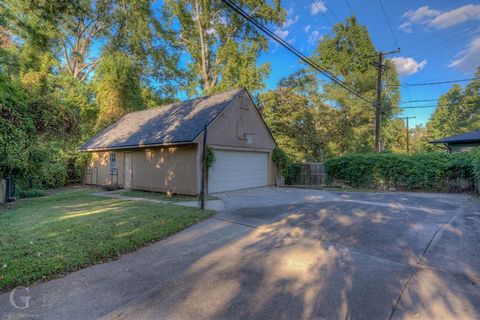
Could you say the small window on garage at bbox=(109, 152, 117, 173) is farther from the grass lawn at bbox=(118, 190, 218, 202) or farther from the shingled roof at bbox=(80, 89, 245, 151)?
the grass lawn at bbox=(118, 190, 218, 202)

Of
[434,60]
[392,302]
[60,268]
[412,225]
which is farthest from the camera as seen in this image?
[434,60]

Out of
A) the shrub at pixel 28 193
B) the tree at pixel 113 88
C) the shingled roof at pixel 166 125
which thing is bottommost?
the shrub at pixel 28 193

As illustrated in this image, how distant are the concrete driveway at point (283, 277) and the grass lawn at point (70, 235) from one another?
0.29 m

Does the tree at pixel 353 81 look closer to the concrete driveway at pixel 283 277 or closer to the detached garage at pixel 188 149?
the detached garage at pixel 188 149

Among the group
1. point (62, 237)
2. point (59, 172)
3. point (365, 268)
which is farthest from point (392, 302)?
point (59, 172)

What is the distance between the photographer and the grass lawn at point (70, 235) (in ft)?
11.8

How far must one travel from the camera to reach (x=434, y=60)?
20.1 metres

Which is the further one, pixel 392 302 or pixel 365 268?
pixel 365 268

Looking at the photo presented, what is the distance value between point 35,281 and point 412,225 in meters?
7.25

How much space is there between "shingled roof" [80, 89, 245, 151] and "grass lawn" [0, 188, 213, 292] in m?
4.42

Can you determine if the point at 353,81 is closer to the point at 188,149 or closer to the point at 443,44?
the point at 443,44

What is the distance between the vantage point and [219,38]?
2431 centimetres

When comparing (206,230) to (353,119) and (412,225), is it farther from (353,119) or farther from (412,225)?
(353,119)

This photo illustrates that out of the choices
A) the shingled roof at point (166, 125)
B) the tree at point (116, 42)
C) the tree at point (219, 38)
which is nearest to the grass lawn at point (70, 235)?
the shingled roof at point (166, 125)
